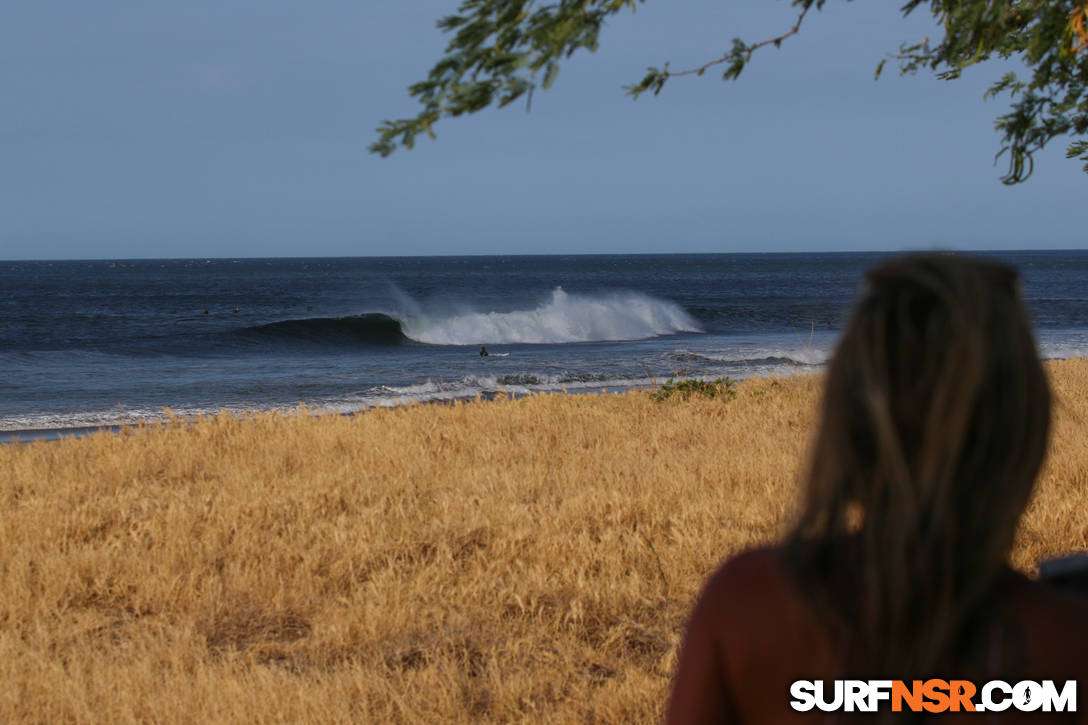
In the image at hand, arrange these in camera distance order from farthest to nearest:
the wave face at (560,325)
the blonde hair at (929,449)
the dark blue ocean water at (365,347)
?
the wave face at (560,325) → the dark blue ocean water at (365,347) → the blonde hair at (929,449)

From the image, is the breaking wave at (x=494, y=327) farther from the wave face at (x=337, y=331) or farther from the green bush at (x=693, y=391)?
the green bush at (x=693, y=391)

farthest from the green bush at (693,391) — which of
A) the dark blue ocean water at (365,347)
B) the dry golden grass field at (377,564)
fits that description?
the dark blue ocean water at (365,347)

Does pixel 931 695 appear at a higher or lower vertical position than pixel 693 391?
higher

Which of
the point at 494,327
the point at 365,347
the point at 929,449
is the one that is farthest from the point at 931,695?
the point at 494,327

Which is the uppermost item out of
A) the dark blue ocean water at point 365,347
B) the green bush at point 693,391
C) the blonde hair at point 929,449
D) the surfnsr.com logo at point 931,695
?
the blonde hair at point 929,449

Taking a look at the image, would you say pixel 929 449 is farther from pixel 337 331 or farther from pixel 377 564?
pixel 337 331

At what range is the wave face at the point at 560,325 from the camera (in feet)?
128

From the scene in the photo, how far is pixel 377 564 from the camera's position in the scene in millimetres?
5668

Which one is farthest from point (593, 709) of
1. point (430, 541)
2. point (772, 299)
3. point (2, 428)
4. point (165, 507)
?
point (772, 299)

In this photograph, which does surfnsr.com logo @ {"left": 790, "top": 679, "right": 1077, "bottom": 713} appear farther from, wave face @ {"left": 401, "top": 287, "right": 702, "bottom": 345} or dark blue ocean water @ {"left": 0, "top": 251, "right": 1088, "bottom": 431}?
wave face @ {"left": 401, "top": 287, "right": 702, "bottom": 345}

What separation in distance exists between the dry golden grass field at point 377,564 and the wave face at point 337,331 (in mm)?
28005

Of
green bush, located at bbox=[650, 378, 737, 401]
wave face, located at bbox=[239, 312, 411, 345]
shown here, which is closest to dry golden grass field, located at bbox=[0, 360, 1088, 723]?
green bush, located at bbox=[650, 378, 737, 401]

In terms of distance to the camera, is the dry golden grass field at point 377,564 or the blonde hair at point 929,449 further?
the dry golden grass field at point 377,564

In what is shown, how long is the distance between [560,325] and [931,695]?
3978 cm
